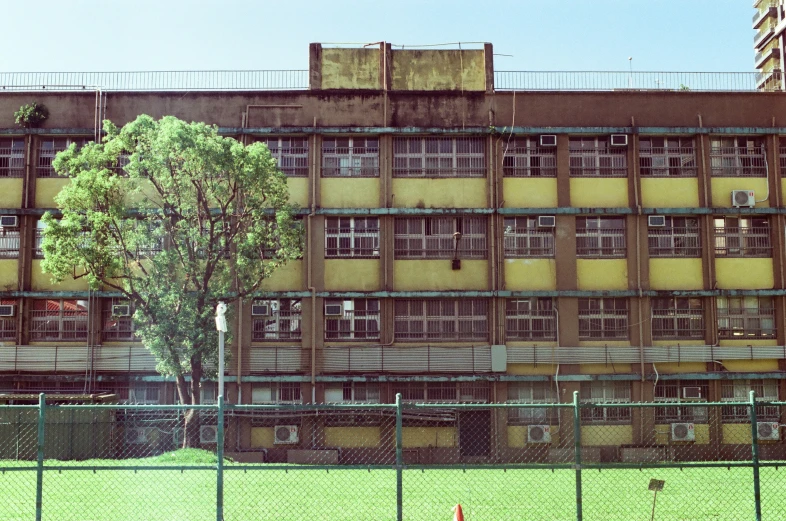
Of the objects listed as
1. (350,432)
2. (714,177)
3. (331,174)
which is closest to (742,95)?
(714,177)

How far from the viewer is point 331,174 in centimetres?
2878

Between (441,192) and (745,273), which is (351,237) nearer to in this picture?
(441,192)

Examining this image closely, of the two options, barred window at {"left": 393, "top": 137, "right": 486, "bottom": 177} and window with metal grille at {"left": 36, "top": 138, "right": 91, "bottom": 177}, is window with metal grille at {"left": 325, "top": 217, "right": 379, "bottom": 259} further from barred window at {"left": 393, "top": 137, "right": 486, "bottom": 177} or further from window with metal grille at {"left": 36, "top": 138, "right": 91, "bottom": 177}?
window with metal grille at {"left": 36, "top": 138, "right": 91, "bottom": 177}

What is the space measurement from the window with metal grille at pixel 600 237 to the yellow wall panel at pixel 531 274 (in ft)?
3.86

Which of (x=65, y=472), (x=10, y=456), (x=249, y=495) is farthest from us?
(x=10, y=456)

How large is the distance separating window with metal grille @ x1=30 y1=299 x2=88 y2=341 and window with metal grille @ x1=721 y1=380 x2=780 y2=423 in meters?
21.6

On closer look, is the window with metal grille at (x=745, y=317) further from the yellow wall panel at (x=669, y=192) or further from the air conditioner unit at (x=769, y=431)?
the yellow wall panel at (x=669, y=192)

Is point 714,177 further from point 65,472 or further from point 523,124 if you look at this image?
point 65,472

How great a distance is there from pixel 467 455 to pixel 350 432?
3.89 meters

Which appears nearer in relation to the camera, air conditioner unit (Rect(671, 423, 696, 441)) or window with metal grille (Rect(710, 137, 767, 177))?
air conditioner unit (Rect(671, 423, 696, 441))

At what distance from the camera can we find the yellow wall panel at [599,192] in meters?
28.8

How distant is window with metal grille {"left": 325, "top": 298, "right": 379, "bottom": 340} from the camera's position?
93.5 ft

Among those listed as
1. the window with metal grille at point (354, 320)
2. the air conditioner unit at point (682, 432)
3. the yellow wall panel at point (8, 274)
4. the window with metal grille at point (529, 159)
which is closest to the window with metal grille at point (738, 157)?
the window with metal grille at point (529, 159)

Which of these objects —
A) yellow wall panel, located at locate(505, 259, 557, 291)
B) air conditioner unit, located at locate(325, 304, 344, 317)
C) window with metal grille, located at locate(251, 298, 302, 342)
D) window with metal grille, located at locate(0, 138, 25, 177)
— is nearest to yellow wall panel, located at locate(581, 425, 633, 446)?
yellow wall panel, located at locate(505, 259, 557, 291)
